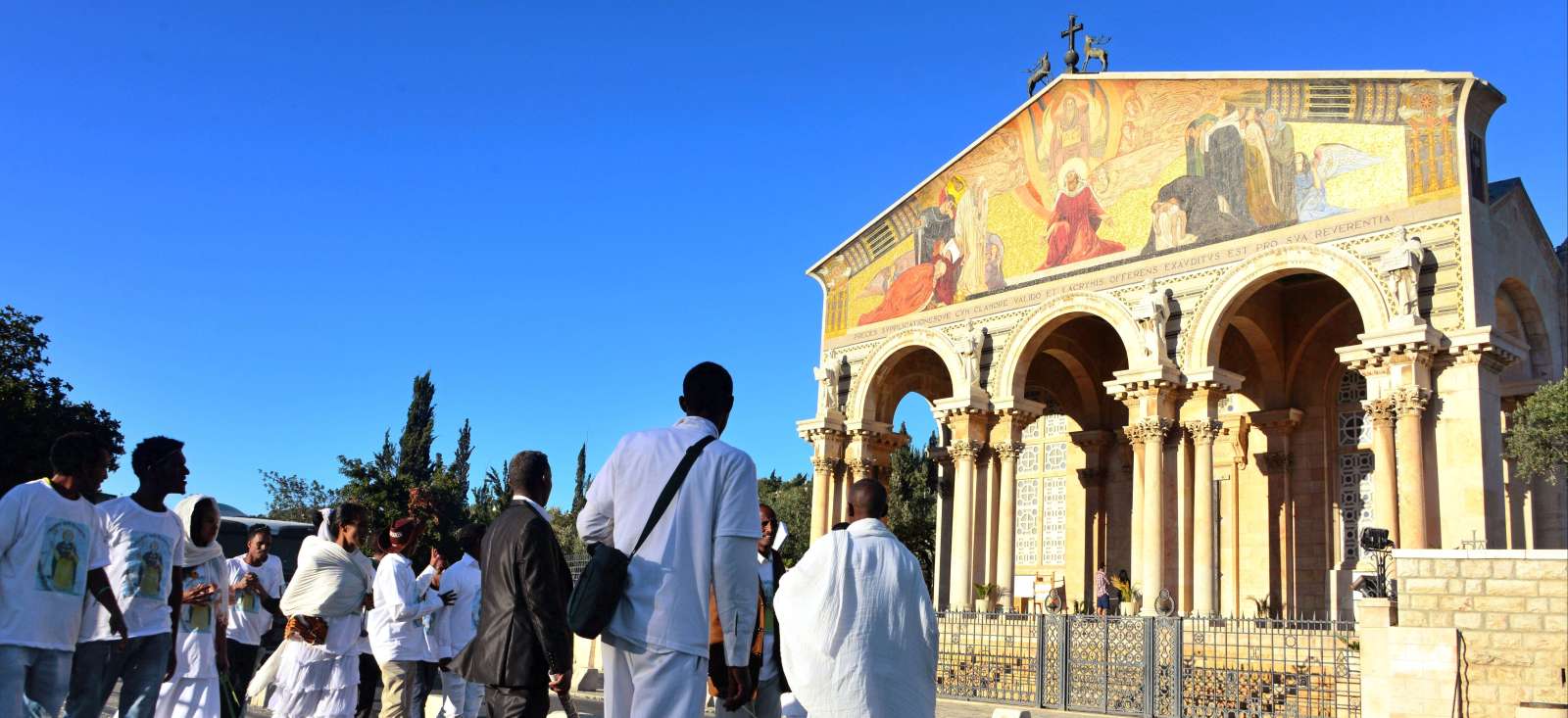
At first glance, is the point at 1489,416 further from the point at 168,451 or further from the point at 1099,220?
the point at 168,451

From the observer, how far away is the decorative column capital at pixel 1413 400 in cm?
1620

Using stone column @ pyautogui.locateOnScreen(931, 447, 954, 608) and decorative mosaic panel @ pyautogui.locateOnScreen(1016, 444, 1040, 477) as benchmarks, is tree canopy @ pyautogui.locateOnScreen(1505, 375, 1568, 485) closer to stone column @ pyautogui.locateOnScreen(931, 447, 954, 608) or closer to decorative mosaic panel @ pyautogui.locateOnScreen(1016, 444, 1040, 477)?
stone column @ pyautogui.locateOnScreen(931, 447, 954, 608)

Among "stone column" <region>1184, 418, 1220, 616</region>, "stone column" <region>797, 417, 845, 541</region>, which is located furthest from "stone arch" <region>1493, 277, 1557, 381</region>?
"stone column" <region>797, 417, 845, 541</region>

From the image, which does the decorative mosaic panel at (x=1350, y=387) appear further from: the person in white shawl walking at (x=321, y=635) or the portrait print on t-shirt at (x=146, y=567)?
the portrait print on t-shirt at (x=146, y=567)

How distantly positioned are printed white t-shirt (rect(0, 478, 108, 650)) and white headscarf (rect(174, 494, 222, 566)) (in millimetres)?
889

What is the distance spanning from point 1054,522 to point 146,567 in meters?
22.4

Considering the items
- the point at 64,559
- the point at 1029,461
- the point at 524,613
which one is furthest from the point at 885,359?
the point at 64,559

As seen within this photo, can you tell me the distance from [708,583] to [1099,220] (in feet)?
58.8

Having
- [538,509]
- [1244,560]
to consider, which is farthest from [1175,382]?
[538,509]

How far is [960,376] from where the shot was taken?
22.6 m

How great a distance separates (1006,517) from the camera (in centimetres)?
2248

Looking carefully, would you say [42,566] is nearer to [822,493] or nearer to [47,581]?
[47,581]

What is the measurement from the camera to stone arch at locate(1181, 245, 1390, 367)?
17.0 m

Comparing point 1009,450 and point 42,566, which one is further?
point 1009,450
